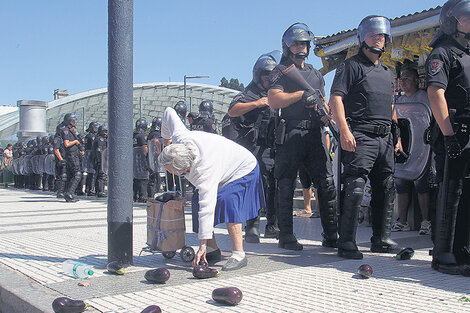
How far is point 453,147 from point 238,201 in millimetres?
1656

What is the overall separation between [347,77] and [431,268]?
1.74m

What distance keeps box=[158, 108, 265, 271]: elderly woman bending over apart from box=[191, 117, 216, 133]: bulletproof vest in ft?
15.1

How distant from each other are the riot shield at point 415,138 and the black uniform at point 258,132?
1.49 metres

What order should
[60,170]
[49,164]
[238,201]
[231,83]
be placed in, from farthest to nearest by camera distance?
[231,83], [49,164], [60,170], [238,201]

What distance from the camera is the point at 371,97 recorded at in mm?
4492

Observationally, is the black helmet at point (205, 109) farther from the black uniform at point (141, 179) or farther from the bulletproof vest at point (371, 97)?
the bulletproof vest at point (371, 97)

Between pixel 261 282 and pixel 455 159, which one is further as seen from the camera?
pixel 455 159

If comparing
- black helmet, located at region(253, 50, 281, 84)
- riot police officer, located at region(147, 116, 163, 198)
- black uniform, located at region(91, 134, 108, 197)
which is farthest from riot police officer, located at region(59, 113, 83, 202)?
black helmet, located at region(253, 50, 281, 84)

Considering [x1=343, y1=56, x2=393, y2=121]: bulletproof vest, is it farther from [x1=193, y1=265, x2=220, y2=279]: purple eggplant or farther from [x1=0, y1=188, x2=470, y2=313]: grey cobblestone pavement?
[x1=193, y1=265, x2=220, y2=279]: purple eggplant

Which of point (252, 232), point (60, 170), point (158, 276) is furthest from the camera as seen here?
point (60, 170)

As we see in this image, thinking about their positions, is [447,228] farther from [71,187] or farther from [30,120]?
[30,120]

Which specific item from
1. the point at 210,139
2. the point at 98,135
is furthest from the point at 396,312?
the point at 98,135

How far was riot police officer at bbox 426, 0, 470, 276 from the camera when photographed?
3.77 metres

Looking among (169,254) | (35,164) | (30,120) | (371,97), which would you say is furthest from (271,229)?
(30,120)
